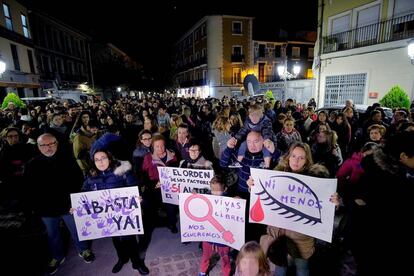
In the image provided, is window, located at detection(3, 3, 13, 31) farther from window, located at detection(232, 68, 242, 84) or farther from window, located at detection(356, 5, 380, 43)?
window, located at detection(356, 5, 380, 43)

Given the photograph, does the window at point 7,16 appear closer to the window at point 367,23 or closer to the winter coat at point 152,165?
the winter coat at point 152,165

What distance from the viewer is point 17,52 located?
→ 2306 centimetres

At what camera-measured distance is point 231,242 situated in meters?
3.38

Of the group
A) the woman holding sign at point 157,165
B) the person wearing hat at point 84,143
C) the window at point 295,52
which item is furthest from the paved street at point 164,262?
the window at point 295,52

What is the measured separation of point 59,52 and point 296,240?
4041 centimetres

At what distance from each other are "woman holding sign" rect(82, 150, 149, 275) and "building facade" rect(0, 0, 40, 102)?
68.9ft

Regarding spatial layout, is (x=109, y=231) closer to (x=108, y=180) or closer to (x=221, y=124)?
(x=108, y=180)

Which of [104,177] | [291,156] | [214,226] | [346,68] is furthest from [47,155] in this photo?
[346,68]

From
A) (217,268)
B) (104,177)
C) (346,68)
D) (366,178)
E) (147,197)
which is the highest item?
(346,68)

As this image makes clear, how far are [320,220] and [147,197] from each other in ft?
11.0

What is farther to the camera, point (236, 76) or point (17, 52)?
point (236, 76)

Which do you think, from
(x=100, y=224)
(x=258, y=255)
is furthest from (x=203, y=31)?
(x=258, y=255)

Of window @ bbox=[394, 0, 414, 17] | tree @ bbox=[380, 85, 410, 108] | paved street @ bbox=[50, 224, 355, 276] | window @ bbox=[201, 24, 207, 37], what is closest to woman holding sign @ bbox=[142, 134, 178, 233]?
paved street @ bbox=[50, 224, 355, 276]

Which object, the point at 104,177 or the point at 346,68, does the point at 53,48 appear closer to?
the point at 346,68
